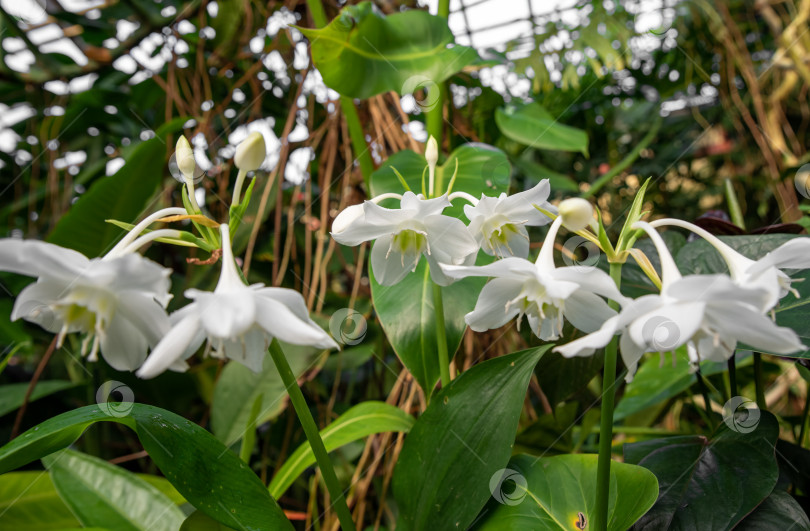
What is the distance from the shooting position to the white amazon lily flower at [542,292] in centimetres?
39

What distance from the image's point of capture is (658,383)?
95cm

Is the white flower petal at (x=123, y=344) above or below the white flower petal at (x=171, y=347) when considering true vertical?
below

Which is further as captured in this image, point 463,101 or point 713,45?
point 713,45

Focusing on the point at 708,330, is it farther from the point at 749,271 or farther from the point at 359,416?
the point at 359,416

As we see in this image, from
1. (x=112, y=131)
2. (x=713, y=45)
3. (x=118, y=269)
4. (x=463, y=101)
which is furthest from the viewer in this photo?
(x=713, y=45)

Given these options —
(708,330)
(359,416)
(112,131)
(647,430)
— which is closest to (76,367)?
(112,131)

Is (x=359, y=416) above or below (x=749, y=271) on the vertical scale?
below

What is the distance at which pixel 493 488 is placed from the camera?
1.69 ft

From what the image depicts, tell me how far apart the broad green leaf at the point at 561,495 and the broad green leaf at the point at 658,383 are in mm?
387

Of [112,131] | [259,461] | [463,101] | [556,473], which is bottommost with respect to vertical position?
[259,461]

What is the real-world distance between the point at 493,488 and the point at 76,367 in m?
1.22
